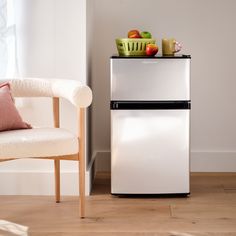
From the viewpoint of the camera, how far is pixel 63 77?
347cm

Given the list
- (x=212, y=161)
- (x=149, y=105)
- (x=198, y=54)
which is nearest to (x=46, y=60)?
(x=149, y=105)

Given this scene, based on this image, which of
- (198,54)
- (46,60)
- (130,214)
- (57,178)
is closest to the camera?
(130,214)

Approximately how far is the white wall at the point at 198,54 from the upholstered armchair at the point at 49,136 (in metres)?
0.96

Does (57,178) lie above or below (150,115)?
below

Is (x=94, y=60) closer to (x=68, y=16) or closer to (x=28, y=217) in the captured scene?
(x=68, y=16)

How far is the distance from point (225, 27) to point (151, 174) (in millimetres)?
1281

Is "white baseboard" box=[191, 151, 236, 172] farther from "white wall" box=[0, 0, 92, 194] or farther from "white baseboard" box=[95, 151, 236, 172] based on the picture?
"white wall" box=[0, 0, 92, 194]

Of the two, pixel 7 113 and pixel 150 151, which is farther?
pixel 150 151

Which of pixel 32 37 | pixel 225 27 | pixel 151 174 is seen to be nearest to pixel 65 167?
pixel 151 174

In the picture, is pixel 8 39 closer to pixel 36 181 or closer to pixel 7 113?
pixel 7 113

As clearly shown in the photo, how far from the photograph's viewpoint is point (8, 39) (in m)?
3.49

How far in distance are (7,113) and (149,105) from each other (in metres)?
0.84

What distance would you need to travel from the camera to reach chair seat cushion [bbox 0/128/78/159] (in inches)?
110

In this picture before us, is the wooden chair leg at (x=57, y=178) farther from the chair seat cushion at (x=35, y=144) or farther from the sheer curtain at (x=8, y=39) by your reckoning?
the sheer curtain at (x=8, y=39)
